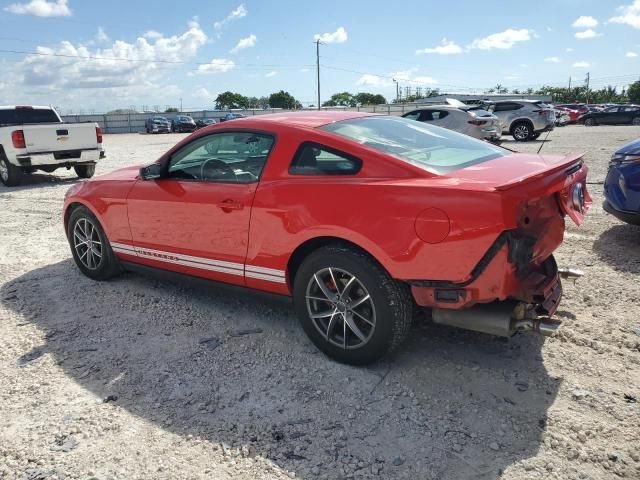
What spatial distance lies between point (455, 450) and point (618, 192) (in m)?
3.96

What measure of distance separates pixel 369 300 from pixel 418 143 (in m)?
1.20

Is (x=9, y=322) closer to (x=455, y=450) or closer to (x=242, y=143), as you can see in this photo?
(x=242, y=143)

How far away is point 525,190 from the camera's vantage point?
107 inches

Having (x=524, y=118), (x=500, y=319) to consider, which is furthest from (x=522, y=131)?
(x=500, y=319)

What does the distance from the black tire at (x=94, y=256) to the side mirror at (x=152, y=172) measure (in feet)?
3.11

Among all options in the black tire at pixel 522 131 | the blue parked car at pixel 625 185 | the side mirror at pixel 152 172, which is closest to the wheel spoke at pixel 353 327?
the side mirror at pixel 152 172

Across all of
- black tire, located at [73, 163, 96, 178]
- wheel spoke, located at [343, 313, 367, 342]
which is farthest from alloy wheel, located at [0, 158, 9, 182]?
wheel spoke, located at [343, 313, 367, 342]

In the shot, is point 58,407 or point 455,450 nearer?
point 455,450

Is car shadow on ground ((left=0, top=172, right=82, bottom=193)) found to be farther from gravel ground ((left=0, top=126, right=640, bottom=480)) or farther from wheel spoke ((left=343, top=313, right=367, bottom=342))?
wheel spoke ((left=343, top=313, right=367, bottom=342))

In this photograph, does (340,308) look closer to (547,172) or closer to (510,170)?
(510,170)

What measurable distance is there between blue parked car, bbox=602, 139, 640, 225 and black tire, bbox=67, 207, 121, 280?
5.07m

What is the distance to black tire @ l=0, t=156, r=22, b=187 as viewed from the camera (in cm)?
1141

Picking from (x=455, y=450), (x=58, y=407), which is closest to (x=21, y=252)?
(x=58, y=407)

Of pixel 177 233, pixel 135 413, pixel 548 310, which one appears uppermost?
pixel 177 233
